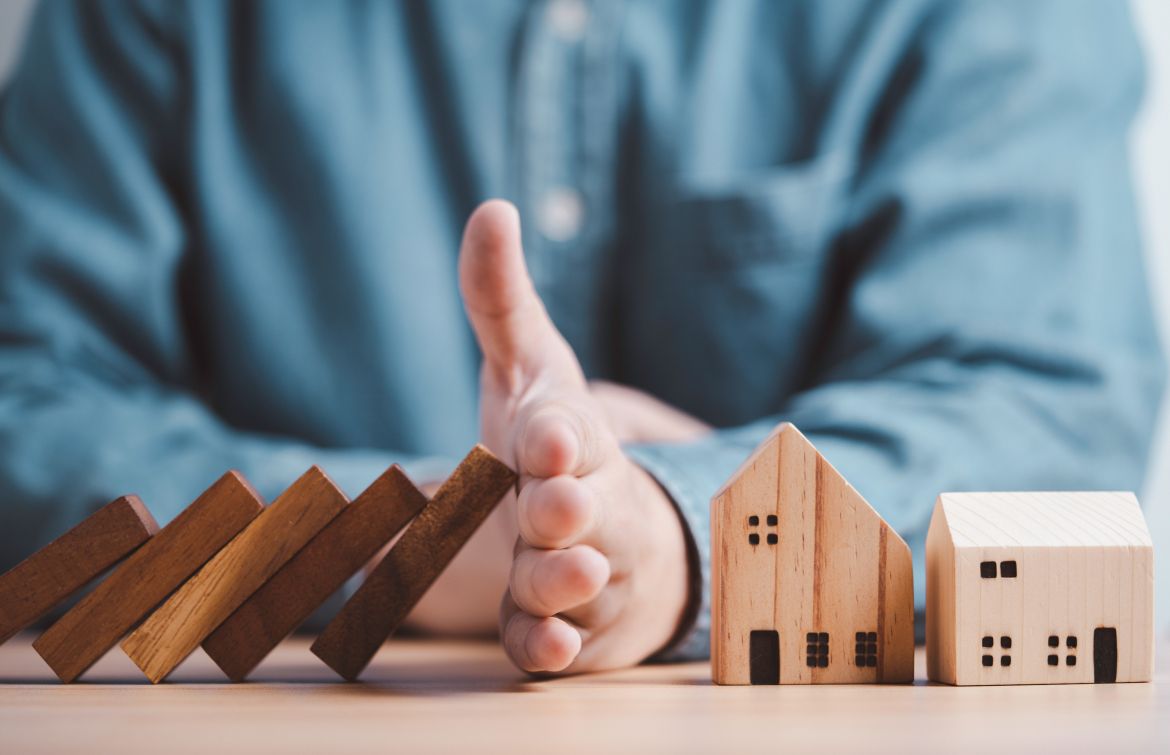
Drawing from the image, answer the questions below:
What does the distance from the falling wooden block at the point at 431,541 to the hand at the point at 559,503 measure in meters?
0.02

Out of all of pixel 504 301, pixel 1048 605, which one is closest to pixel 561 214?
pixel 504 301

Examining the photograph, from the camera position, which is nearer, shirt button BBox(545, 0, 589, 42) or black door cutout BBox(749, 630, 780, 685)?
black door cutout BBox(749, 630, 780, 685)

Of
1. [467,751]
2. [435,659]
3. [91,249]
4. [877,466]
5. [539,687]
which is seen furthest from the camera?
[91,249]

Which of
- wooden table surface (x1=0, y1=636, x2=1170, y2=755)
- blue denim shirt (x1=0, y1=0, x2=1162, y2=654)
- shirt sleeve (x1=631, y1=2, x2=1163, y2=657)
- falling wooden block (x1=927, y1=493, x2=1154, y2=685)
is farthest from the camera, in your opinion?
blue denim shirt (x1=0, y1=0, x2=1162, y2=654)

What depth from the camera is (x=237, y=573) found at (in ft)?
1.57

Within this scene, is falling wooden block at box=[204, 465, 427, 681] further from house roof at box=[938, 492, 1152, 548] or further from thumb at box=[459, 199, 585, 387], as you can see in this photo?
house roof at box=[938, 492, 1152, 548]

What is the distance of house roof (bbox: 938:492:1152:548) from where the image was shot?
0.47 meters

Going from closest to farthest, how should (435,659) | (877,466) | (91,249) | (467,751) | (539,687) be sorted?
(467,751) < (539,687) < (435,659) < (877,466) < (91,249)

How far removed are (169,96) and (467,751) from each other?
92 centimetres

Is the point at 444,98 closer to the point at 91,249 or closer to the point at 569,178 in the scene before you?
the point at 569,178

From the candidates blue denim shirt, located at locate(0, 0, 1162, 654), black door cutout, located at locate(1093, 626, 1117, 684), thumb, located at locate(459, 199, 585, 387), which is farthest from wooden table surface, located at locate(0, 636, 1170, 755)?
blue denim shirt, located at locate(0, 0, 1162, 654)

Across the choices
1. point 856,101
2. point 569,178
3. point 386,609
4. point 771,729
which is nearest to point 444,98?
point 569,178

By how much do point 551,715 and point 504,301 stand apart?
192 mm

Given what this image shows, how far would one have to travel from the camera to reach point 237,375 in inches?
42.0
